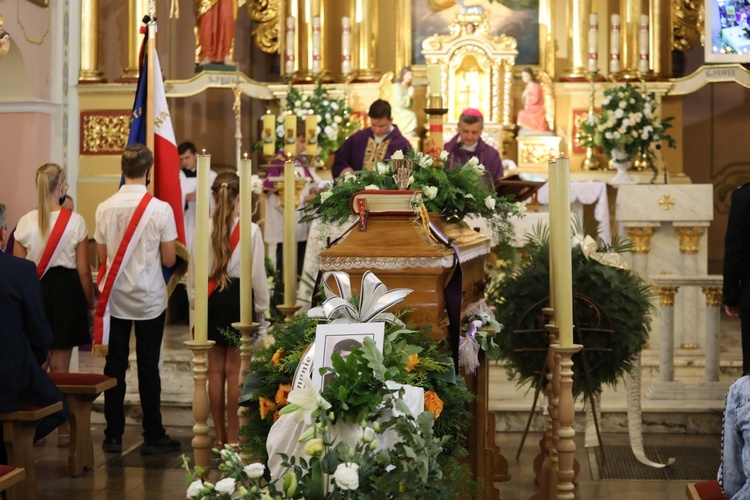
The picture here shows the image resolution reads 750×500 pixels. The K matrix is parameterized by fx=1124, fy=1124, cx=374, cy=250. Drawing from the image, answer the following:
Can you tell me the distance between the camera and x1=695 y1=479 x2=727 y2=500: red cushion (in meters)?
3.25

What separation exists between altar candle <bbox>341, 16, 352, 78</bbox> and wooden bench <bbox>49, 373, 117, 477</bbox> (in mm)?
5897

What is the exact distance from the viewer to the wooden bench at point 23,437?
4.85 m

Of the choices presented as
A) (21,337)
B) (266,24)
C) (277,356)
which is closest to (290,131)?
(266,24)

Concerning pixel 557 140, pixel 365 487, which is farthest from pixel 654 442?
pixel 557 140

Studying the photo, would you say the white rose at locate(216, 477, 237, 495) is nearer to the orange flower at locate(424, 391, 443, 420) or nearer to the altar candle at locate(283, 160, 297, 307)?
the orange flower at locate(424, 391, 443, 420)

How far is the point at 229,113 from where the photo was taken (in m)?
11.4

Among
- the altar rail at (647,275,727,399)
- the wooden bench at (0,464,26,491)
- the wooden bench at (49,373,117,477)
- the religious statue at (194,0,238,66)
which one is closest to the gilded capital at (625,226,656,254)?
the altar rail at (647,275,727,399)

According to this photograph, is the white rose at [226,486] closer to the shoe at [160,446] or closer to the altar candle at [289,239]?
the altar candle at [289,239]

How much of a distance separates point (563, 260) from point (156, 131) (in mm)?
3984

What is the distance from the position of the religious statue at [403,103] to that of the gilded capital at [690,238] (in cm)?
351

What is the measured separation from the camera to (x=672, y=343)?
6.58 meters

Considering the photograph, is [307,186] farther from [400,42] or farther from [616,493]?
[616,493]

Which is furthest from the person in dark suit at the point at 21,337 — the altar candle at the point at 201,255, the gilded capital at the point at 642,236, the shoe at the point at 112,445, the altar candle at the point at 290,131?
the gilded capital at the point at 642,236

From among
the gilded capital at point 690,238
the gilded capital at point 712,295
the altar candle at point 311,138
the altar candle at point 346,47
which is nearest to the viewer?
the gilded capital at point 712,295
